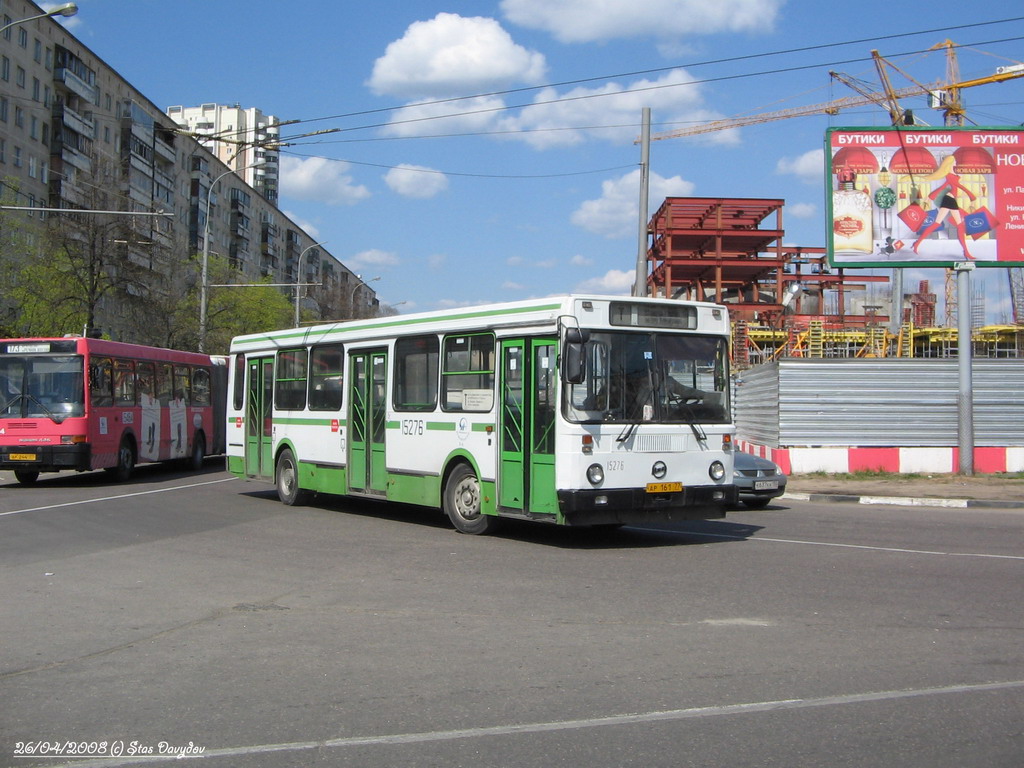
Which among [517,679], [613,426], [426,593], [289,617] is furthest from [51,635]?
[613,426]

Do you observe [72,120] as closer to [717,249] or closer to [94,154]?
[94,154]

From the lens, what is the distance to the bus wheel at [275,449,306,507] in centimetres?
1731

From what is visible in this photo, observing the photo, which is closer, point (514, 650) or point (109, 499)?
point (514, 650)

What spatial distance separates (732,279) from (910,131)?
41.4 m

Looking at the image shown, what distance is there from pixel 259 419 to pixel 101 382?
17.5ft

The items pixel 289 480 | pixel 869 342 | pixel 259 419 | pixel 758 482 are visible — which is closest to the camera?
pixel 758 482

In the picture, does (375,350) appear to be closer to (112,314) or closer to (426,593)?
(426,593)

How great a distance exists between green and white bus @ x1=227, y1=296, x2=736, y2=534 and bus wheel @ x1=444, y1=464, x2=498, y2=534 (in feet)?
0.07

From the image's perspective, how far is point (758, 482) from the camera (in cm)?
1731

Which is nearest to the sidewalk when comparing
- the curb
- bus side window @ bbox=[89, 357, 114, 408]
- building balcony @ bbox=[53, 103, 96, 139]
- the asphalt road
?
the curb

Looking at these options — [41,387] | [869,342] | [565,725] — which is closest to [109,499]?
[41,387]

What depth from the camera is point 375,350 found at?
15.3m

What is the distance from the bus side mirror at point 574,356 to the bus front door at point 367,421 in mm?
4406

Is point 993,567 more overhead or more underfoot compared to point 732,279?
more underfoot
